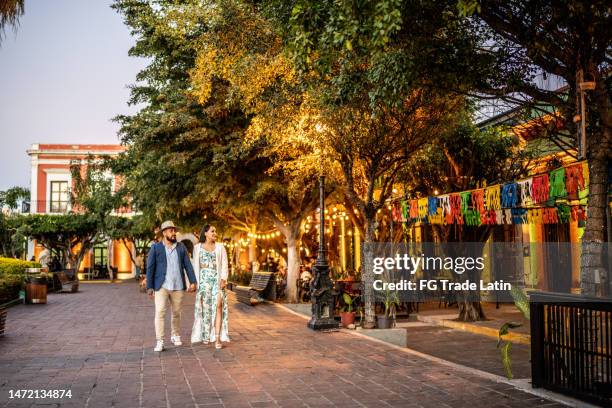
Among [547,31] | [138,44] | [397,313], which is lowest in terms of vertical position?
[397,313]

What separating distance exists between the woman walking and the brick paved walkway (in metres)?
0.43

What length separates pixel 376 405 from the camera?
6.11 metres

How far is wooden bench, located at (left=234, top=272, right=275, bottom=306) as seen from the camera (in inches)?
728

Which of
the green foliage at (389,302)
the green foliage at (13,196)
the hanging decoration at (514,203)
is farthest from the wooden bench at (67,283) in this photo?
the green foliage at (13,196)

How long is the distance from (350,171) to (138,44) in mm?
11958

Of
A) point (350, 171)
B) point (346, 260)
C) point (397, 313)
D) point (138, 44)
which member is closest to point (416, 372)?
point (350, 171)

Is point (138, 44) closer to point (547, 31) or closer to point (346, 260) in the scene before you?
point (346, 260)

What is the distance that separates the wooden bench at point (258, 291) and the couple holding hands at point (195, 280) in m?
7.97

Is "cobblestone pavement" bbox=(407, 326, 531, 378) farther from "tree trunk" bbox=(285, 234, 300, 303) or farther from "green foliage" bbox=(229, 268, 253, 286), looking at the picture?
Answer: "green foliage" bbox=(229, 268, 253, 286)

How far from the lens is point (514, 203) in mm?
10789

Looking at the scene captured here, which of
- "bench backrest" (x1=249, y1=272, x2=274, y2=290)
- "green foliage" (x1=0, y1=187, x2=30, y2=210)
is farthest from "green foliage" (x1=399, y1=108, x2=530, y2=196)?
"green foliage" (x1=0, y1=187, x2=30, y2=210)

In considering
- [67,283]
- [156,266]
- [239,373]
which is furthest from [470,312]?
[67,283]

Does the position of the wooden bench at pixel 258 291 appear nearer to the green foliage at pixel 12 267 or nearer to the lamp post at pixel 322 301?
the lamp post at pixel 322 301

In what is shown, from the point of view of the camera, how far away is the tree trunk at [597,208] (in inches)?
280
